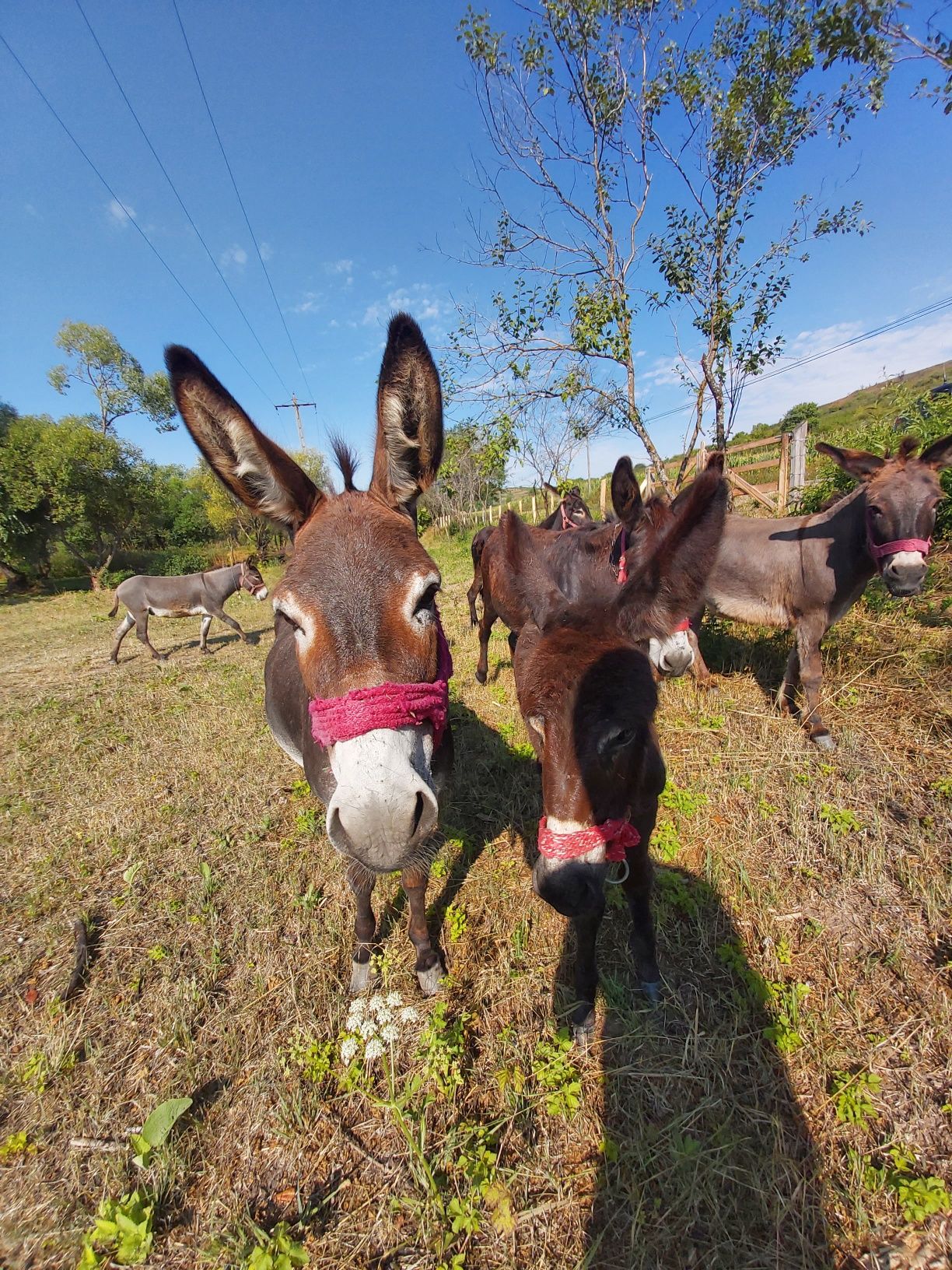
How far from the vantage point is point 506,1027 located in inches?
101

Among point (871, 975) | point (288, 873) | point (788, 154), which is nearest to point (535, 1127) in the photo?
point (871, 975)

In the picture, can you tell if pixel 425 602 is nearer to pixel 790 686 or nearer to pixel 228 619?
pixel 790 686

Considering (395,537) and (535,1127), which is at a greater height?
(395,537)

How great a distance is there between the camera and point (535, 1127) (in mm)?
2168

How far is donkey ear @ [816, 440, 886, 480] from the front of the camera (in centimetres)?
486

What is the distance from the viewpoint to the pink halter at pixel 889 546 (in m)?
4.31

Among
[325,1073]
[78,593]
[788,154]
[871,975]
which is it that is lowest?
[871,975]

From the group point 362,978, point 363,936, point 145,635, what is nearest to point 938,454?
point 363,936

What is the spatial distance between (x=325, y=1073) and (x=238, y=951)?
1.13 metres

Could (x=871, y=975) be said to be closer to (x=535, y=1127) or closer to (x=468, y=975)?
(x=535, y=1127)

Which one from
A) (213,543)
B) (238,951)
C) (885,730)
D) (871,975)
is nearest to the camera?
(871,975)

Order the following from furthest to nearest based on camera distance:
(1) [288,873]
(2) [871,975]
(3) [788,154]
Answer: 1. (3) [788,154]
2. (1) [288,873]
3. (2) [871,975]

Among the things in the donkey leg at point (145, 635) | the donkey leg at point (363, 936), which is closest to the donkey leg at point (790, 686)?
the donkey leg at point (363, 936)

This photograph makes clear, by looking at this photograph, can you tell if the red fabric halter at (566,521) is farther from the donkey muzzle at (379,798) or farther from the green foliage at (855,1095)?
the green foliage at (855,1095)
